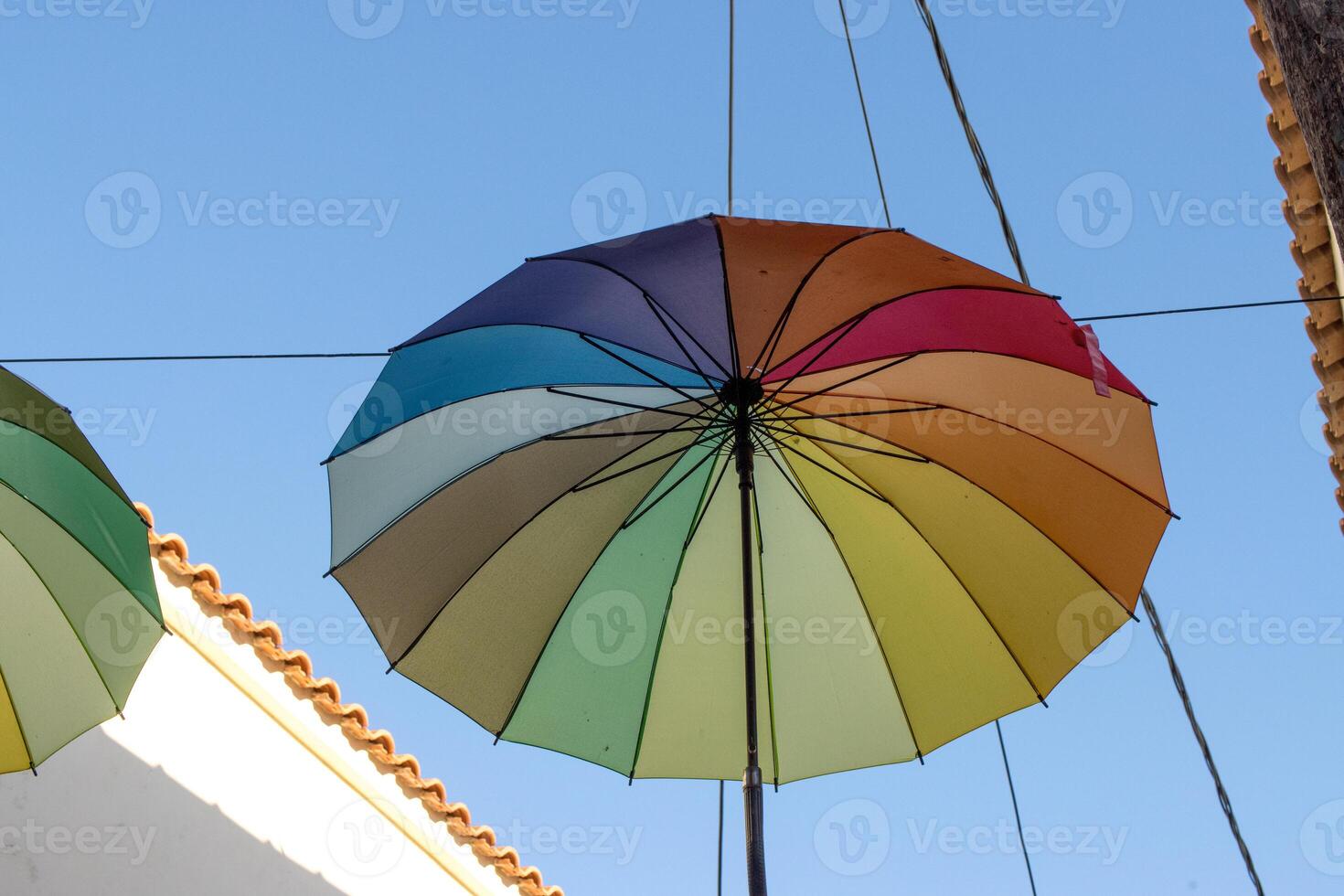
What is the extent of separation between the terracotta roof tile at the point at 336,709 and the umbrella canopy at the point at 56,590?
1279mm

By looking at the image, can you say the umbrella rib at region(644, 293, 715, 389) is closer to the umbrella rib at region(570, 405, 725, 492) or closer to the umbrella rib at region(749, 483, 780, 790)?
the umbrella rib at region(570, 405, 725, 492)

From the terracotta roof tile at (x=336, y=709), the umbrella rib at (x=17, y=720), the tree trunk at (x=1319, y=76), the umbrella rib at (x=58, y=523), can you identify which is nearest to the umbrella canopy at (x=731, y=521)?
the umbrella rib at (x=58, y=523)

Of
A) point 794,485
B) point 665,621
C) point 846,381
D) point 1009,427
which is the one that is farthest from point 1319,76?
point 665,621

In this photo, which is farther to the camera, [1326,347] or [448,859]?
[448,859]

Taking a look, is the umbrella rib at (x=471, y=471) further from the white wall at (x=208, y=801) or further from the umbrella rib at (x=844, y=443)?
the white wall at (x=208, y=801)

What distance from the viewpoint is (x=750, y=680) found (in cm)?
395

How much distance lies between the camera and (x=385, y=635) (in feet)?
13.8

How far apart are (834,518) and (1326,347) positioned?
333cm

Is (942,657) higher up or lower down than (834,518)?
lower down

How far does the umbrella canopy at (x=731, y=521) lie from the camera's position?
161 inches

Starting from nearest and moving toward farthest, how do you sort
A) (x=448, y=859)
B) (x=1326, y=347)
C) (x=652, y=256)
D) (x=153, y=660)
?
(x=652, y=256)
(x=153, y=660)
(x=1326, y=347)
(x=448, y=859)

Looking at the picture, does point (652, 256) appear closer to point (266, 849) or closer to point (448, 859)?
point (266, 849)

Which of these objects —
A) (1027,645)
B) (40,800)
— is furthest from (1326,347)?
(40,800)

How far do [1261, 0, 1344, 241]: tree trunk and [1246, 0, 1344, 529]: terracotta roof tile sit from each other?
3.49 metres
